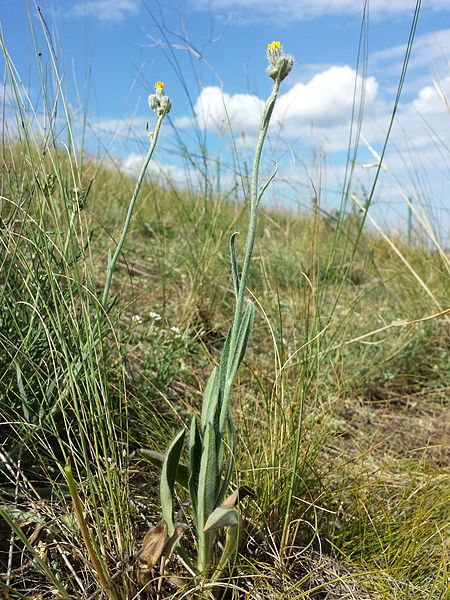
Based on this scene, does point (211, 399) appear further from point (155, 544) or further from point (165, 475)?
point (155, 544)

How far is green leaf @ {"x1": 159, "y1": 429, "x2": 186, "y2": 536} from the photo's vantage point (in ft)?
3.31

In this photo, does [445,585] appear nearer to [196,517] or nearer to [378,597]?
[378,597]

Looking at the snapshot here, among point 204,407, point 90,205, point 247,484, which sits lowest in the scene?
point 247,484

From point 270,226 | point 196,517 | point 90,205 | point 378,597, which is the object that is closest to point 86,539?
point 196,517

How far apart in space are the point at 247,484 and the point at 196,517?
0.29 meters

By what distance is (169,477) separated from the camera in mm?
1034

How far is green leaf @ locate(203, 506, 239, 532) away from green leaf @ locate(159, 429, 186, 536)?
0.25 feet

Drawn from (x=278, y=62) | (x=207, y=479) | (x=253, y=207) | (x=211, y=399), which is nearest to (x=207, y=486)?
(x=207, y=479)

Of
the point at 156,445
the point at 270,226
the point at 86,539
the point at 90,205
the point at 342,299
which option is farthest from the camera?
the point at 270,226

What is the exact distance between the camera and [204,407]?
1.06m

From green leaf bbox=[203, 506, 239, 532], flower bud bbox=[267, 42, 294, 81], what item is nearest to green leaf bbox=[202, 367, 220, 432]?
green leaf bbox=[203, 506, 239, 532]

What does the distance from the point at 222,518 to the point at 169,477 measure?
11 cm

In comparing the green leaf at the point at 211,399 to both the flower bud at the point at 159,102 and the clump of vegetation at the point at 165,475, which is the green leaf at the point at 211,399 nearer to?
the clump of vegetation at the point at 165,475

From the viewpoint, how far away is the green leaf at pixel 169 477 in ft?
3.31
